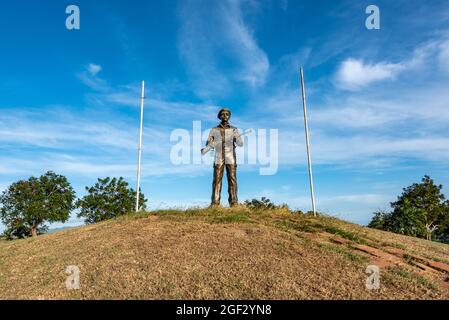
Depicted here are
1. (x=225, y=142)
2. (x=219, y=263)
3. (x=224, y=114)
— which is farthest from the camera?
(x=224, y=114)

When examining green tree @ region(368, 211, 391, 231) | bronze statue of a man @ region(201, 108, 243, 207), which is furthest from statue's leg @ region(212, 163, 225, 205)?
green tree @ region(368, 211, 391, 231)

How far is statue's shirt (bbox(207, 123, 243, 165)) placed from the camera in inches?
547

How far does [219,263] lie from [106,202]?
129 feet

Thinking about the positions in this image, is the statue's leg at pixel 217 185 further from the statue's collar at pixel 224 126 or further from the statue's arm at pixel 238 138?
the statue's collar at pixel 224 126

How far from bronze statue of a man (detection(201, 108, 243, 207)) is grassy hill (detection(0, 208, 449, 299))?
1.57m

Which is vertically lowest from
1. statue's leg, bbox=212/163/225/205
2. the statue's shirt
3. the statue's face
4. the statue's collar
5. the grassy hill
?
the grassy hill

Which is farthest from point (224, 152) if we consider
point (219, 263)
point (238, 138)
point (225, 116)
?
point (219, 263)

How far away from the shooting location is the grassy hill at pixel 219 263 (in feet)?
22.4

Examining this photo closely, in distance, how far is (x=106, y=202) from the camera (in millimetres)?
44594

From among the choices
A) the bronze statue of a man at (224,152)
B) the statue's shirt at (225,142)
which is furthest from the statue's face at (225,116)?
the statue's shirt at (225,142)

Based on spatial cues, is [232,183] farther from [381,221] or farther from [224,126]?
[381,221]

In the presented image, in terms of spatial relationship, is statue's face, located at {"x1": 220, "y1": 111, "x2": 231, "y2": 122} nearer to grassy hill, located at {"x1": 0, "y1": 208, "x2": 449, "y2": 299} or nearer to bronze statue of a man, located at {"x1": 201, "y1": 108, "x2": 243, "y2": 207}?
bronze statue of a man, located at {"x1": 201, "y1": 108, "x2": 243, "y2": 207}

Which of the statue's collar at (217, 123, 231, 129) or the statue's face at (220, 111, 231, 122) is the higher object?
the statue's face at (220, 111, 231, 122)
